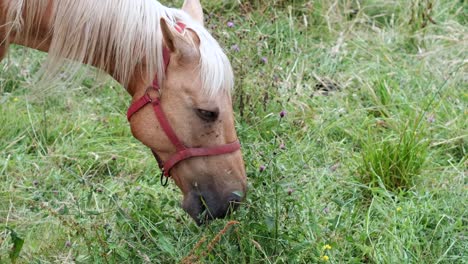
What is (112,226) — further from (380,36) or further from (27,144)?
(380,36)

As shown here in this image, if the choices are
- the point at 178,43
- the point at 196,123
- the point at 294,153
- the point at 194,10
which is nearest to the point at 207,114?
the point at 196,123

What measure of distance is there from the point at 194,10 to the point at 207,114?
59 centimetres

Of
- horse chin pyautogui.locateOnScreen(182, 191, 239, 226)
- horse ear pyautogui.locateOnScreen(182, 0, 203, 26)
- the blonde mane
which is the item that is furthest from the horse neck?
horse chin pyautogui.locateOnScreen(182, 191, 239, 226)

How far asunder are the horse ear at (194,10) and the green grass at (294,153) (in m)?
0.56

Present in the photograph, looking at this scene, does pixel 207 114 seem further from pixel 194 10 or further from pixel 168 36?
pixel 194 10

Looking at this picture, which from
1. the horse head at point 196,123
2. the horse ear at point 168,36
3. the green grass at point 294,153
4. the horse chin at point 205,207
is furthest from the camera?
the green grass at point 294,153

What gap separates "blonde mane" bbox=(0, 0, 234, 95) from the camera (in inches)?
123

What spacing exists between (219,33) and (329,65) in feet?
3.67

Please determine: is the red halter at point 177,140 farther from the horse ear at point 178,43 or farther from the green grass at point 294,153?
the green grass at point 294,153

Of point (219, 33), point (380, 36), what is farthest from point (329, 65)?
point (219, 33)

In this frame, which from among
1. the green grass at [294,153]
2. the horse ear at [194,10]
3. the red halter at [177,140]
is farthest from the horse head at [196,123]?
the horse ear at [194,10]

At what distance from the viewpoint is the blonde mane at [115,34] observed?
3123 mm

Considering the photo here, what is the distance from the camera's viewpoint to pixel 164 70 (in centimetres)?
314

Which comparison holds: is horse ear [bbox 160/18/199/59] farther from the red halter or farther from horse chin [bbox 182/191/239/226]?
horse chin [bbox 182/191/239/226]
